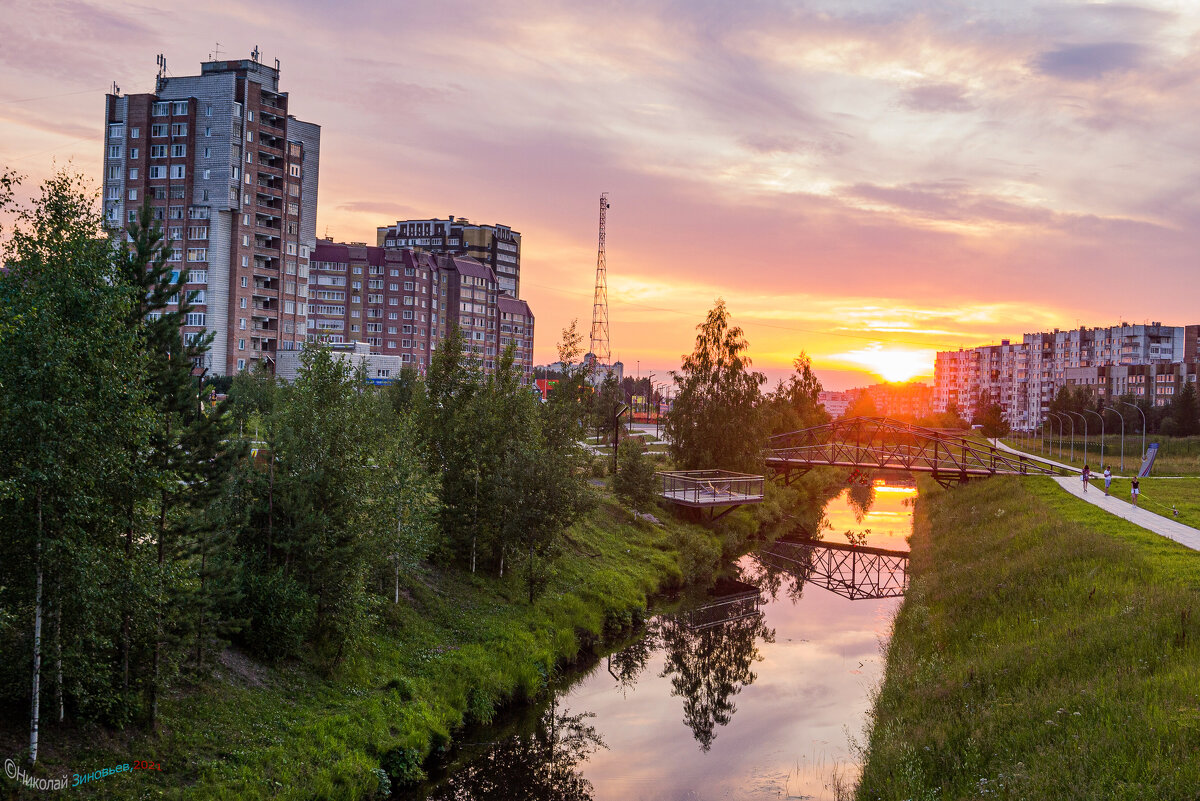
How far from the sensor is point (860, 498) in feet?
277

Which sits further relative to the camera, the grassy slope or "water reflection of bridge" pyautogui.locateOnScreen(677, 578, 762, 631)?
"water reflection of bridge" pyautogui.locateOnScreen(677, 578, 762, 631)

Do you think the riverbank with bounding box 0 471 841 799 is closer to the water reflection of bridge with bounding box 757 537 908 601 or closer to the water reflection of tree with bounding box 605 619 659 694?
the water reflection of tree with bounding box 605 619 659 694

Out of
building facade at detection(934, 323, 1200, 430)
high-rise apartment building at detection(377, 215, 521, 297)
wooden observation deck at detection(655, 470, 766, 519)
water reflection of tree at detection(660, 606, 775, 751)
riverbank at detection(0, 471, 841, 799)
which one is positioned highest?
high-rise apartment building at detection(377, 215, 521, 297)

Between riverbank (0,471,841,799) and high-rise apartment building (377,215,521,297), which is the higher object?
high-rise apartment building (377,215,521,297)

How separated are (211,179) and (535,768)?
7532 centimetres

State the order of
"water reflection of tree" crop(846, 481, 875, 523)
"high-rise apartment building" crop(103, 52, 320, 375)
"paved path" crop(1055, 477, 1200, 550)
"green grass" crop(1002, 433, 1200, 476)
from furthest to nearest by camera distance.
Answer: "high-rise apartment building" crop(103, 52, 320, 375) < "water reflection of tree" crop(846, 481, 875, 523) < "green grass" crop(1002, 433, 1200, 476) < "paved path" crop(1055, 477, 1200, 550)

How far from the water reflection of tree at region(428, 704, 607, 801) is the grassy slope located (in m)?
7.49

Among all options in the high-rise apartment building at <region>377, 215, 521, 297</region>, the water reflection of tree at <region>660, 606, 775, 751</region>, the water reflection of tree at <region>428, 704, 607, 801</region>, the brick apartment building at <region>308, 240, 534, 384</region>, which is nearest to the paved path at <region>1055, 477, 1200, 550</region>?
the water reflection of tree at <region>660, 606, 775, 751</region>

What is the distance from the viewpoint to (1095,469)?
255 ft

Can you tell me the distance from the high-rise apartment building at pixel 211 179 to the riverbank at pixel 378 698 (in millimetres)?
57424

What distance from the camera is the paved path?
32375mm

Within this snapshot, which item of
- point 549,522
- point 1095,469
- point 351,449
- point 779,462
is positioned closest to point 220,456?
point 351,449

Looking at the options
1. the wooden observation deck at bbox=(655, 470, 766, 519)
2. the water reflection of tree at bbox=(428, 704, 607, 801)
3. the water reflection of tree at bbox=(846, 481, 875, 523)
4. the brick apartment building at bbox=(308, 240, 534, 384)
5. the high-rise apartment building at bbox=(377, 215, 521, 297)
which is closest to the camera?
the water reflection of tree at bbox=(428, 704, 607, 801)

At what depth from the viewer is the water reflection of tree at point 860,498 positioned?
73.4 metres
